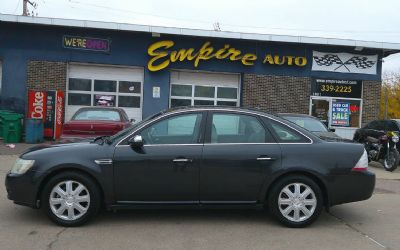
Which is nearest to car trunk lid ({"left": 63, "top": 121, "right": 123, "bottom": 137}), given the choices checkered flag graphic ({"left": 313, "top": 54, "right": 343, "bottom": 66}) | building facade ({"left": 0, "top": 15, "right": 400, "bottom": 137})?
building facade ({"left": 0, "top": 15, "right": 400, "bottom": 137})

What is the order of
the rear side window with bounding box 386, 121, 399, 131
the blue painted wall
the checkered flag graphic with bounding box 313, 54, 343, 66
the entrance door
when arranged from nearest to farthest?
the rear side window with bounding box 386, 121, 399, 131, the blue painted wall, the checkered flag graphic with bounding box 313, 54, 343, 66, the entrance door

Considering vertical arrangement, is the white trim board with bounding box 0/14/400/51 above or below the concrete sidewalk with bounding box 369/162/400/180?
above

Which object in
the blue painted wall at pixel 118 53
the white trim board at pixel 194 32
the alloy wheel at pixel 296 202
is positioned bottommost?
the alloy wheel at pixel 296 202

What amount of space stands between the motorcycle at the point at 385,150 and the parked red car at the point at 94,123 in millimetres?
7160

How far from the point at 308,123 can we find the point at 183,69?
26.6ft

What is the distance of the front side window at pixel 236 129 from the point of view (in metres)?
6.23

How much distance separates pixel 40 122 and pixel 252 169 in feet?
42.5

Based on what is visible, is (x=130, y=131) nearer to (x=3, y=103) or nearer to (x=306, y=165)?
(x=306, y=165)

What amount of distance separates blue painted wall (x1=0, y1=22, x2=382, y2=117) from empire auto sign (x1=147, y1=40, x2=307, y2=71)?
189 millimetres

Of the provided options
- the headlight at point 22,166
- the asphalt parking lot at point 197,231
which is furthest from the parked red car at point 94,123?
the headlight at point 22,166

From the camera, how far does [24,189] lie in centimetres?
594

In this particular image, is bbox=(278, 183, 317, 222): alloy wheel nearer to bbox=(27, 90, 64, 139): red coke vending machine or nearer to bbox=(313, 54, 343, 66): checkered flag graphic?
bbox=(27, 90, 64, 139): red coke vending machine

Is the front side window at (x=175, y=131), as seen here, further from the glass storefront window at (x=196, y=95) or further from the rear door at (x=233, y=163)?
the glass storefront window at (x=196, y=95)

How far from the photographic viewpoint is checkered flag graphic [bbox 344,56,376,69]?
66.5 ft
